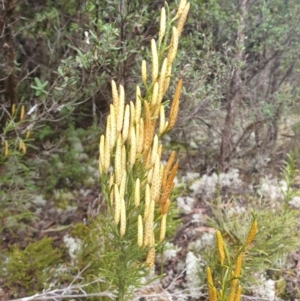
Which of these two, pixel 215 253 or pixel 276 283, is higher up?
pixel 215 253

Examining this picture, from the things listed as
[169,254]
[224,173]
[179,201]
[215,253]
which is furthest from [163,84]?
[224,173]

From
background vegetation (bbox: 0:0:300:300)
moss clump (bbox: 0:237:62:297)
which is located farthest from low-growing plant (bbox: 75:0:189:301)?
moss clump (bbox: 0:237:62:297)

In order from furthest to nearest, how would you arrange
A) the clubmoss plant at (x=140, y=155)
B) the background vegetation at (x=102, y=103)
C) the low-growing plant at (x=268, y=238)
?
the background vegetation at (x=102, y=103) < the low-growing plant at (x=268, y=238) < the clubmoss plant at (x=140, y=155)

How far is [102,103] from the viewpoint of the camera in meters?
4.94

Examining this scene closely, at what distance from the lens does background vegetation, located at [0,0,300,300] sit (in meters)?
3.35

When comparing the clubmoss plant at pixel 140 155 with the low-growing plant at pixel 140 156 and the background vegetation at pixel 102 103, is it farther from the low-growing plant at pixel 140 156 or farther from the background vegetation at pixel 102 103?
the background vegetation at pixel 102 103

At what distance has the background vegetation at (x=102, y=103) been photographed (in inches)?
132

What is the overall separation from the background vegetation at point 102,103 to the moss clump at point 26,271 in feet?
0.03

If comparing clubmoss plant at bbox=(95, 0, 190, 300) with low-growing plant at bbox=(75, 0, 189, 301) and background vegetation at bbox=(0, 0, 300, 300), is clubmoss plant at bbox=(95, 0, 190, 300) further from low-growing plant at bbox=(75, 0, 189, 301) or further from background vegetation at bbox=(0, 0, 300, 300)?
background vegetation at bbox=(0, 0, 300, 300)

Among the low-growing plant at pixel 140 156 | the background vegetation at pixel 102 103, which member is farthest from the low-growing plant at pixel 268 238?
the low-growing plant at pixel 140 156

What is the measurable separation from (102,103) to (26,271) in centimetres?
220

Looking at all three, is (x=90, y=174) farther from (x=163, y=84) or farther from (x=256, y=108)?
(x=163, y=84)

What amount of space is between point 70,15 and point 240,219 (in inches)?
98.7

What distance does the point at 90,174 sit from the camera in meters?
4.88
